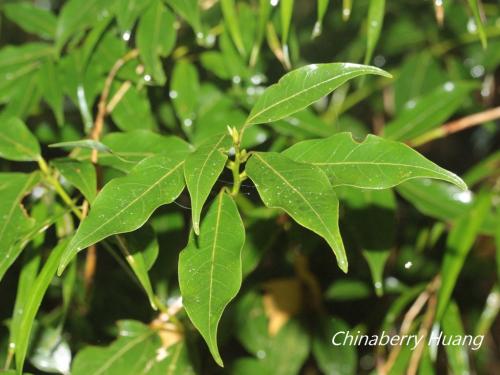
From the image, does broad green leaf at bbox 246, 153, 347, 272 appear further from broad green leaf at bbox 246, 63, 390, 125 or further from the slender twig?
the slender twig

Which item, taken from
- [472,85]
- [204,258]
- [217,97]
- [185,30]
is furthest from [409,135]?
[204,258]

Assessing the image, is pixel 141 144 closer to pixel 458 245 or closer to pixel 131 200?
pixel 131 200

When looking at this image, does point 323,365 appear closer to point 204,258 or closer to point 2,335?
point 2,335

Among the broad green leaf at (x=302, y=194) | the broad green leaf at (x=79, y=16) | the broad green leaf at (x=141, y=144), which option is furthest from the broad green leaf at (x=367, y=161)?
the broad green leaf at (x=79, y=16)

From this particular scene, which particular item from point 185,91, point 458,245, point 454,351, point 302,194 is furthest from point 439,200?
point 302,194

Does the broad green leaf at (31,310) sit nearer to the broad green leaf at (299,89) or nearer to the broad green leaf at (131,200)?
the broad green leaf at (131,200)
